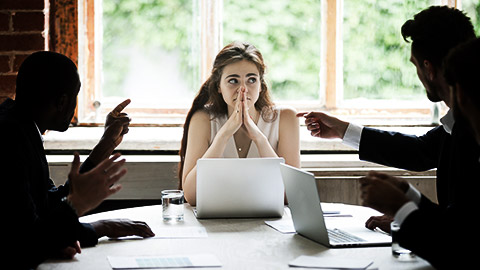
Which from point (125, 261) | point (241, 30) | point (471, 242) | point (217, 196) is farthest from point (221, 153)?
point (471, 242)

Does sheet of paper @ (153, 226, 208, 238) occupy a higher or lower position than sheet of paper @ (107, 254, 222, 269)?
lower

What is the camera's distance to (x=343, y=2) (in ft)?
11.8

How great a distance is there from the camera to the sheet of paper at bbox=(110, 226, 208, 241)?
200 centimetres

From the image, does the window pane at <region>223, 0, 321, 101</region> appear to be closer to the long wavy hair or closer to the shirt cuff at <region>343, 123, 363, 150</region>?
the long wavy hair

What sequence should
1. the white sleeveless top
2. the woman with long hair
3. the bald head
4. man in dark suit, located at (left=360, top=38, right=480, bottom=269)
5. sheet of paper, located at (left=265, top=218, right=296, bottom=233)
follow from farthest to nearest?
the white sleeveless top
the woman with long hair
sheet of paper, located at (left=265, top=218, right=296, bottom=233)
the bald head
man in dark suit, located at (left=360, top=38, right=480, bottom=269)

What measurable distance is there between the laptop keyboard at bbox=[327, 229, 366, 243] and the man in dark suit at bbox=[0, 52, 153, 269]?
22.6 inches

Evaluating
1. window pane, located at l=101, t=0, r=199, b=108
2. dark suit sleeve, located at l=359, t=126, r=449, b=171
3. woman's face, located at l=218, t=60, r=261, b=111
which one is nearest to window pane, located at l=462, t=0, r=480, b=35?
dark suit sleeve, located at l=359, t=126, r=449, b=171

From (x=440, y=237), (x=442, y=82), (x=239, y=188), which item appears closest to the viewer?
(x=440, y=237)

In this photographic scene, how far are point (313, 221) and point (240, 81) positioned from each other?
1199 millimetres

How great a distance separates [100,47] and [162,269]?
2165mm

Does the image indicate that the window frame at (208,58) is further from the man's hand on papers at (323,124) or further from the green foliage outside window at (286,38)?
the man's hand on papers at (323,124)

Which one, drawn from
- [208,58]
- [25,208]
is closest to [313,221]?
[25,208]

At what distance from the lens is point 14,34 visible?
128 inches

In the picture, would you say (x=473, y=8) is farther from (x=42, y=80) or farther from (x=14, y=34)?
(x=42, y=80)
